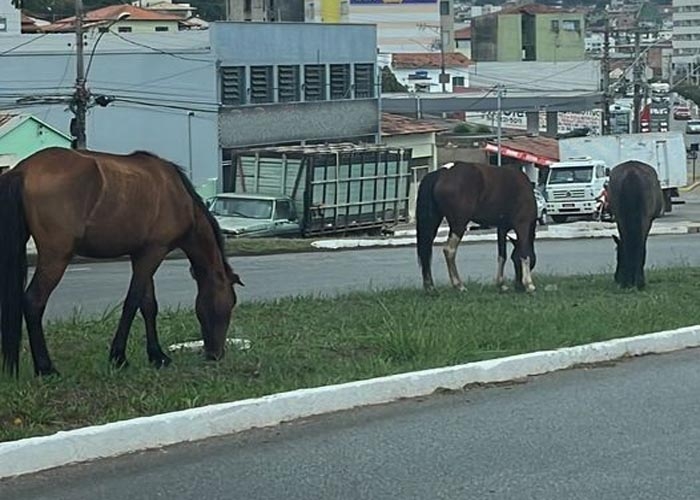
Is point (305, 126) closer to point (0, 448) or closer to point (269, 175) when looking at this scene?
point (269, 175)

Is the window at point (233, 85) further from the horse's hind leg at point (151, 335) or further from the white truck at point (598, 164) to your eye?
the horse's hind leg at point (151, 335)

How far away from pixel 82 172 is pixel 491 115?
82.2m

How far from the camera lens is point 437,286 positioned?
18.5 meters

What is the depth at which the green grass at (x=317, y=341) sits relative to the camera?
9047 millimetres

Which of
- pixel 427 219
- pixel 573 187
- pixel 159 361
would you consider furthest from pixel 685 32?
pixel 159 361

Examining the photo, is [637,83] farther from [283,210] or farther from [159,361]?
[159,361]

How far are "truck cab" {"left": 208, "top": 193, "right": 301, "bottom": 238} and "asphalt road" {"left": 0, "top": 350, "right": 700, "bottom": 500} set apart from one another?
Result: 93.8 ft

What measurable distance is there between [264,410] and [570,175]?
150ft

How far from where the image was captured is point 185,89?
53.0 metres

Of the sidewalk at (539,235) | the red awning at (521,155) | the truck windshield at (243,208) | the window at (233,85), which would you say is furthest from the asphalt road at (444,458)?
the red awning at (521,155)

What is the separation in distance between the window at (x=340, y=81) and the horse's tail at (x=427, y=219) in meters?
43.0

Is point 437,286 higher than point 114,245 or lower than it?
lower

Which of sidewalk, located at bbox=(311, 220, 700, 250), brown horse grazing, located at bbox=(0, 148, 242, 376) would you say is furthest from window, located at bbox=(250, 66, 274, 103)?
brown horse grazing, located at bbox=(0, 148, 242, 376)

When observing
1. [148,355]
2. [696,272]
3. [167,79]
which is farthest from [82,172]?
[167,79]
